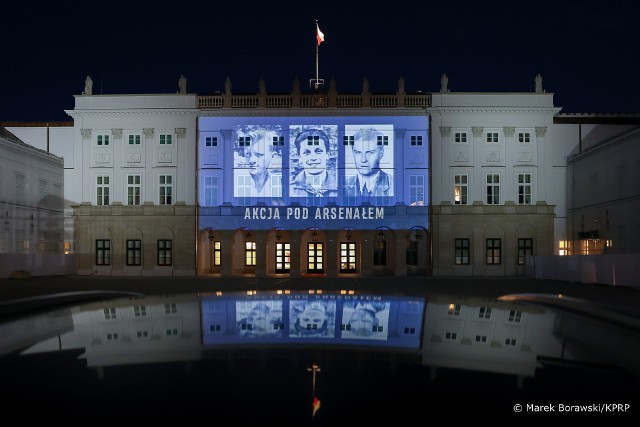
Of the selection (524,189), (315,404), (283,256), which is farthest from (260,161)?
(315,404)

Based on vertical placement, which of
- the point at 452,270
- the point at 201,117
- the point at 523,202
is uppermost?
the point at 201,117

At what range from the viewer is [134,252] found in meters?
48.4

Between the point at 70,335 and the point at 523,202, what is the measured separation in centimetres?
4689

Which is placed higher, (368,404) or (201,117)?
(201,117)

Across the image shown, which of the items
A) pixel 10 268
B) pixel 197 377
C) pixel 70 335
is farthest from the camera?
pixel 10 268

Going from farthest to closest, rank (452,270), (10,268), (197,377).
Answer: (452,270), (10,268), (197,377)

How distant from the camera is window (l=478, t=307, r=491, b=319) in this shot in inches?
231

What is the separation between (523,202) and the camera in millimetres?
48031

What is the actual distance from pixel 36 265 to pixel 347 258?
23.1m

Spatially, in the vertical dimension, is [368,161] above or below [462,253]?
above

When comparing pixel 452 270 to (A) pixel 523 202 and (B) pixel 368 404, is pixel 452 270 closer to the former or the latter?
(A) pixel 523 202

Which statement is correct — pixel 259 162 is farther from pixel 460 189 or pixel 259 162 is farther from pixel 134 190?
pixel 460 189

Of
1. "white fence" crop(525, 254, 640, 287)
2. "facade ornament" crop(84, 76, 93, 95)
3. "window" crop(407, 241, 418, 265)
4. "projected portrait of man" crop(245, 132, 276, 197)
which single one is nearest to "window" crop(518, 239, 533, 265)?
"white fence" crop(525, 254, 640, 287)

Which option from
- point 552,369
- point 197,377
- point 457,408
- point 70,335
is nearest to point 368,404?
point 457,408
